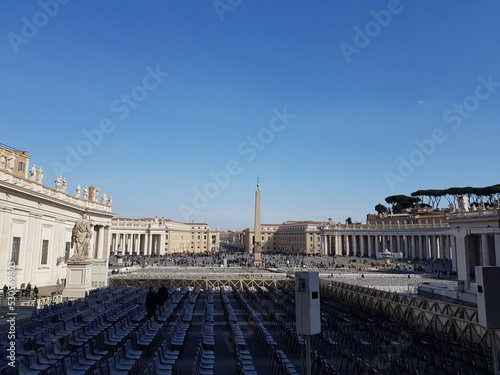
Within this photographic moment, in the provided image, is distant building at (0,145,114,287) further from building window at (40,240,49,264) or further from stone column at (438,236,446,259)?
stone column at (438,236,446,259)

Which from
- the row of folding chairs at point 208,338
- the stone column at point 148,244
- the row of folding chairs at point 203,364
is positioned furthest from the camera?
the stone column at point 148,244

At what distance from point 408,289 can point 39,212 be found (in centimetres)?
3207

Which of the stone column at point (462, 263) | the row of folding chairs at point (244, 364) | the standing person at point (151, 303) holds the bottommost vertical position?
the row of folding chairs at point (244, 364)

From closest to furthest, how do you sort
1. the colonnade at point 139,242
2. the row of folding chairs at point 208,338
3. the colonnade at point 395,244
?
the row of folding chairs at point 208,338 → the colonnade at point 395,244 → the colonnade at point 139,242

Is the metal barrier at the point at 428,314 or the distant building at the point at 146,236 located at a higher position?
the distant building at the point at 146,236

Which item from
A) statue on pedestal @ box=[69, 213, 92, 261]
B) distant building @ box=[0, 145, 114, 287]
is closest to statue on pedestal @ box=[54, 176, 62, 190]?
distant building @ box=[0, 145, 114, 287]

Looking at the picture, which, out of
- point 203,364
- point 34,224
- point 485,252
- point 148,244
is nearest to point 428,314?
point 203,364

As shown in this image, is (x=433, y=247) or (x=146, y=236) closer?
(x=433, y=247)

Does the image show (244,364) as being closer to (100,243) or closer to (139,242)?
(100,243)

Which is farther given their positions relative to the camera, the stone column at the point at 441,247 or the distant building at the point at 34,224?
the stone column at the point at 441,247

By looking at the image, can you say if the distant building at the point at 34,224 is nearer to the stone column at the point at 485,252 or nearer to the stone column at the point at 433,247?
the stone column at the point at 485,252

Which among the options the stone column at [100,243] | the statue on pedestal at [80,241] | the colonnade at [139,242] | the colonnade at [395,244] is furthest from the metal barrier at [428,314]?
the colonnade at [139,242]

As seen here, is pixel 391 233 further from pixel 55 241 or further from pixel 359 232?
pixel 55 241

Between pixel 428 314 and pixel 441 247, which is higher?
pixel 441 247
